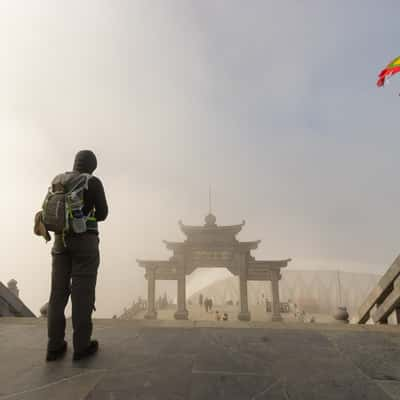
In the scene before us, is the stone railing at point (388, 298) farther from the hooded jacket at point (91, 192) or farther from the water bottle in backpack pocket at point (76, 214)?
the water bottle in backpack pocket at point (76, 214)

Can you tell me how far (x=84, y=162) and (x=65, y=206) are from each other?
44 cm

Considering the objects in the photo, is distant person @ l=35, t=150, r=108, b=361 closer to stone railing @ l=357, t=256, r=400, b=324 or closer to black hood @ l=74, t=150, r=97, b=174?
black hood @ l=74, t=150, r=97, b=174

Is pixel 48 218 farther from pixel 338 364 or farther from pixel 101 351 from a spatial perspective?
pixel 338 364

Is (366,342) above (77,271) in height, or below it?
below

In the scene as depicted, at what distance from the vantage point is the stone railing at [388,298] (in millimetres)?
3010

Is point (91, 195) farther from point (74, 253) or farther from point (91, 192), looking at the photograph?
point (74, 253)

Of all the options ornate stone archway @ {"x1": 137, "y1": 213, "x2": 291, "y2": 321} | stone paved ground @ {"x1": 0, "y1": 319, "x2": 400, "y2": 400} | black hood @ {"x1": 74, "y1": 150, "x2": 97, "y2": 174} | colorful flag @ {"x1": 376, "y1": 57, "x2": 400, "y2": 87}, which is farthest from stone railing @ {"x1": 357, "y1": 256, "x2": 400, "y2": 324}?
ornate stone archway @ {"x1": 137, "y1": 213, "x2": 291, "y2": 321}

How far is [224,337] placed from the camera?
7.45ft

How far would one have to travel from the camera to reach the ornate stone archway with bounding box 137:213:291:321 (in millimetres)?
16844

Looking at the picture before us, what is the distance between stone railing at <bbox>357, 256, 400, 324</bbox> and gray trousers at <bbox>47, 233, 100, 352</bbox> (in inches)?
128

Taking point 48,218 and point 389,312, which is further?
point 389,312

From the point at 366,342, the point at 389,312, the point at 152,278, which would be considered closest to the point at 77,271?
the point at 366,342

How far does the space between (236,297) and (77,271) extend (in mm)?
44917

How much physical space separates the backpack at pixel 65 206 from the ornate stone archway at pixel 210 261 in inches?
615
